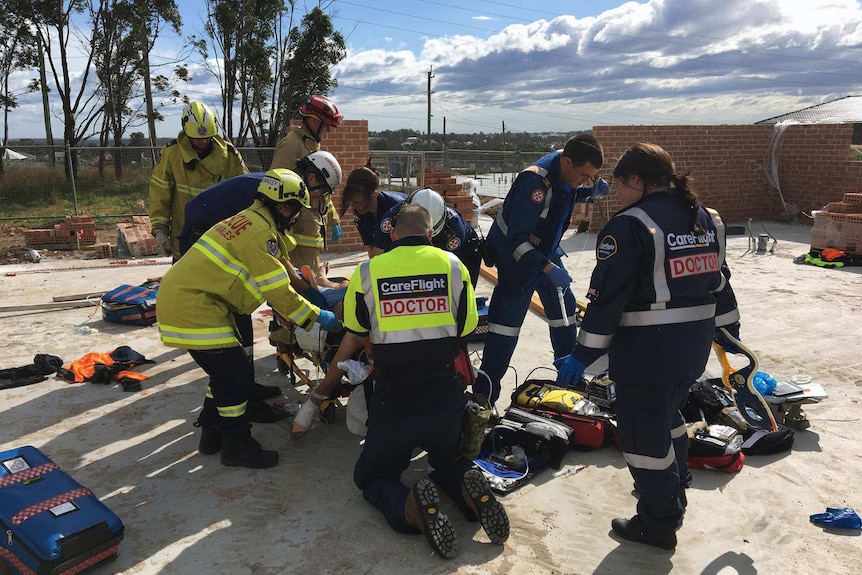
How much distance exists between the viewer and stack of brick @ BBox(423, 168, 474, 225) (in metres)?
10.6

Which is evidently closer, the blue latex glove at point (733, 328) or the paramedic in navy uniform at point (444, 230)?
the blue latex glove at point (733, 328)

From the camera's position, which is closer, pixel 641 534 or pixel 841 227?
pixel 641 534

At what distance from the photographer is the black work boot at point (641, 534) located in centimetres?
282

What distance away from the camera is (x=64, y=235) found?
1080cm

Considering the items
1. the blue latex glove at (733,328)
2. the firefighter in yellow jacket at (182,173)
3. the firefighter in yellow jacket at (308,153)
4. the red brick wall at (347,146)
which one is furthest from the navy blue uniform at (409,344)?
the red brick wall at (347,146)

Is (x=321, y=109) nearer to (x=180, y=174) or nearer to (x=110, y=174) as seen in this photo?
(x=180, y=174)

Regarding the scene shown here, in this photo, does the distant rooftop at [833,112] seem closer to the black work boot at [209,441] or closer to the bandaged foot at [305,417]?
the bandaged foot at [305,417]

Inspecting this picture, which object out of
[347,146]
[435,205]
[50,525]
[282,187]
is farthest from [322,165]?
[347,146]

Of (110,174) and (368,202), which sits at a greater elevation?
(110,174)

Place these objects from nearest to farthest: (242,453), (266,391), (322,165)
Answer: (242,453) < (322,165) < (266,391)

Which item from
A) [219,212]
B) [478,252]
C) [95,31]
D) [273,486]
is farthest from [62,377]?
[95,31]

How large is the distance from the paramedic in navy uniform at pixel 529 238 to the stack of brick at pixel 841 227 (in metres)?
7.17

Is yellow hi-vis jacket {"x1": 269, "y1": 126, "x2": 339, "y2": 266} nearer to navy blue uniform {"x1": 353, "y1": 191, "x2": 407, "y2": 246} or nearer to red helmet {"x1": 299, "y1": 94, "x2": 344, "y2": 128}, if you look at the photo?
red helmet {"x1": 299, "y1": 94, "x2": 344, "y2": 128}

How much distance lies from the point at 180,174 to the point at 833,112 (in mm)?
38550
